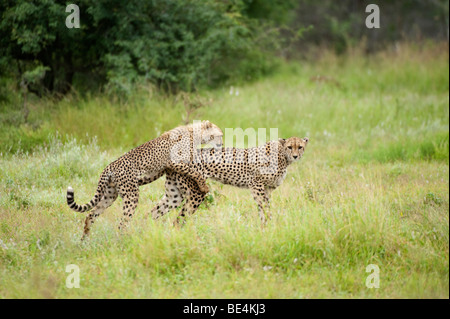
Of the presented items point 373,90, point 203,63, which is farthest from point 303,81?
point 203,63

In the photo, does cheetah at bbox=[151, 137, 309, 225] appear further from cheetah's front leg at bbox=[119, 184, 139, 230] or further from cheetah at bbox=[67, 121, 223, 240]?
cheetah's front leg at bbox=[119, 184, 139, 230]

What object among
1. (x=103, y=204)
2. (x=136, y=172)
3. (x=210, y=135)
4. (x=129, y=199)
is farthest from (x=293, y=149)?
(x=103, y=204)

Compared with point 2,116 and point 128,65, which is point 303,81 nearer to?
point 128,65

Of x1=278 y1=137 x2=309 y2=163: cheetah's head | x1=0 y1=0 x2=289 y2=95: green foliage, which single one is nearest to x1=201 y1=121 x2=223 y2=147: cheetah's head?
x1=278 y1=137 x2=309 y2=163: cheetah's head

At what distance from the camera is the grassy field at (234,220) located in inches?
167

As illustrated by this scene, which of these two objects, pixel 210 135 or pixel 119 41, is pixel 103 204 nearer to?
pixel 210 135

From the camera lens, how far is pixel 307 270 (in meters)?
4.41

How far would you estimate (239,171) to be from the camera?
5715 millimetres

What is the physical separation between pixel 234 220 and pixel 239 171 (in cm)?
90

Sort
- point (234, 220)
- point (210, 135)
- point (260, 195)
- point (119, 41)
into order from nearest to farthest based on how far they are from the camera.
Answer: point (234, 220), point (260, 195), point (210, 135), point (119, 41)

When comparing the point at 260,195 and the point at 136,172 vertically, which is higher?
the point at 136,172

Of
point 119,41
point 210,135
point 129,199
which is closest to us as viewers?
point 129,199

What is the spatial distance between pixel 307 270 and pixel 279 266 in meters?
0.23

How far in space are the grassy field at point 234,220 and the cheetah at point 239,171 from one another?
0.25m
